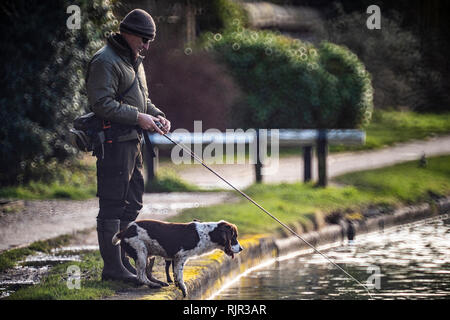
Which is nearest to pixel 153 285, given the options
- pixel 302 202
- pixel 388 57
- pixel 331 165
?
pixel 302 202

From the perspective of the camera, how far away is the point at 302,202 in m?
14.3

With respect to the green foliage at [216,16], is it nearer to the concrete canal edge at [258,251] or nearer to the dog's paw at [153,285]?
the concrete canal edge at [258,251]

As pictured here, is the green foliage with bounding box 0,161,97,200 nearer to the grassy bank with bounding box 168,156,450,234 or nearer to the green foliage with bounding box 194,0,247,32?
the grassy bank with bounding box 168,156,450,234

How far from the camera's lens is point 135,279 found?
27.3 ft

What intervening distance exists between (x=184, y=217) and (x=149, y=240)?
15.2 feet

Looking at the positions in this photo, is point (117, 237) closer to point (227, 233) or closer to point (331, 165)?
point (227, 233)

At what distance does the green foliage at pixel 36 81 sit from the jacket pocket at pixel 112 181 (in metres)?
7.52

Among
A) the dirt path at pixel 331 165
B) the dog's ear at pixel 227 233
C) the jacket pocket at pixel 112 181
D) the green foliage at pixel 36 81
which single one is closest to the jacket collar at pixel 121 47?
the jacket pocket at pixel 112 181

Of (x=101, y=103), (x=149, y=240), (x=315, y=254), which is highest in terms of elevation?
(x=101, y=103)

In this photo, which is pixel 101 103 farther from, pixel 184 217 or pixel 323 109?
pixel 323 109

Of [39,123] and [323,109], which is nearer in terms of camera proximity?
[39,123]

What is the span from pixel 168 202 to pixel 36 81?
8.96ft

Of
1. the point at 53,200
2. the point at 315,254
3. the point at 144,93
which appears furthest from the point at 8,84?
the point at 144,93

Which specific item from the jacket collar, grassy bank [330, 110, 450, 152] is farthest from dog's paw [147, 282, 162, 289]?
grassy bank [330, 110, 450, 152]
